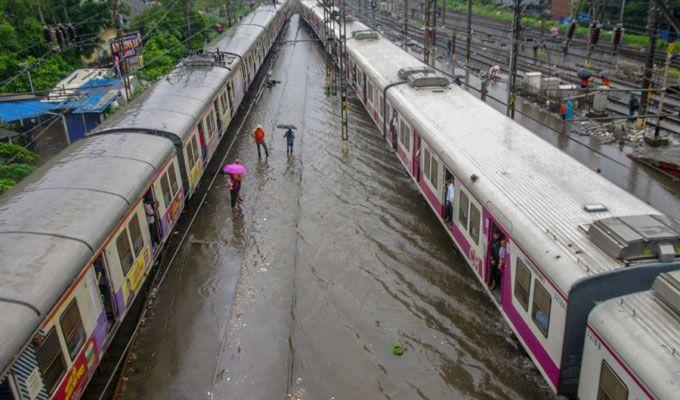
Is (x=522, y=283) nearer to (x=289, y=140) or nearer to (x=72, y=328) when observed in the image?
(x=72, y=328)

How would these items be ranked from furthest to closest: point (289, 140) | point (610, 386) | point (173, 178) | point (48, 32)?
point (289, 140) < point (48, 32) < point (173, 178) < point (610, 386)

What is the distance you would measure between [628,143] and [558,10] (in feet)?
128

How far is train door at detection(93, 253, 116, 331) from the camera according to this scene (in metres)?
9.64

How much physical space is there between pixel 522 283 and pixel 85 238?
714 cm

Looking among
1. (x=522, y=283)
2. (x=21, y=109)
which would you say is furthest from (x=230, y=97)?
(x=522, y=283)

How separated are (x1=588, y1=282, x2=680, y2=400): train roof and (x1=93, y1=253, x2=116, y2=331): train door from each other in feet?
25.2

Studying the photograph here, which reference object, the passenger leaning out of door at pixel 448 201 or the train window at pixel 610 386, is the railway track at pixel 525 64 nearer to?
the passenger leaning out of door at pixel 448 201

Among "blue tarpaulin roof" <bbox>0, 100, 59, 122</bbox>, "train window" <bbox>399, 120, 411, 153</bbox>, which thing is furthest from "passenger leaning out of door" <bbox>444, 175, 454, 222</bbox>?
"blue tarpaulin roof" <bbox>0, 100, 59, 122</bbox>

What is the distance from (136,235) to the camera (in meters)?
11.6

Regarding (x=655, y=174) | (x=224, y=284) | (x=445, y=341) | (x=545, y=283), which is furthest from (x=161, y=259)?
(x=655, y=174)

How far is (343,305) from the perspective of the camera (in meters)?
12.4

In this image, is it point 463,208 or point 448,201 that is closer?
point 463,208

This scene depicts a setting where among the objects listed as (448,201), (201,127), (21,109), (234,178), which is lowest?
(234,178)

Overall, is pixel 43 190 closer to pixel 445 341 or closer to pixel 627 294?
pixel 445 341
